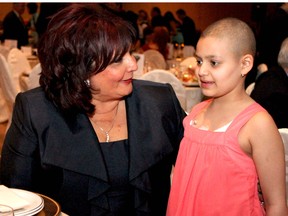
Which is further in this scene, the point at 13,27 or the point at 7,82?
the point at 13,27

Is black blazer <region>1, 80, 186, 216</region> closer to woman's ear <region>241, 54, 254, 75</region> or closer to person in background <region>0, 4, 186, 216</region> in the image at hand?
person in background <region>0, 4, 186, 216</region>

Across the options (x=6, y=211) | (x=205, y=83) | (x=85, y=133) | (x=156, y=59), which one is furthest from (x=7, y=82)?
(x=6, y=211)

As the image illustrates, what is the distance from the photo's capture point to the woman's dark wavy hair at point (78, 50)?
210 cm

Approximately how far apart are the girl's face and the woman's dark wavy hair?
0.40 meters

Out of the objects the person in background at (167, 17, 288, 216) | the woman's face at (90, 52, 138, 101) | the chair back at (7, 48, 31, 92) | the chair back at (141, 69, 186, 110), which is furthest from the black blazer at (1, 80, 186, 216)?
the chair back at (7, 48, 31, 92)

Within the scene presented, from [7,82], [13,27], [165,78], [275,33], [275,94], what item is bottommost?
[13,27]

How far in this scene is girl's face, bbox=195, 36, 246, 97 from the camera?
1.81 meters

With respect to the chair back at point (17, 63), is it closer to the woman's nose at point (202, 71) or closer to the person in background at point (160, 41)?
the person in background at point (160, 41)

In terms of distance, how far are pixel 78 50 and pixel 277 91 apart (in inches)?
66.6

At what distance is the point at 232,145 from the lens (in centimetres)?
180

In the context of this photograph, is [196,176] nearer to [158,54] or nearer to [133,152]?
[133,152]

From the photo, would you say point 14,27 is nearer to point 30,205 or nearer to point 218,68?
point 218,68

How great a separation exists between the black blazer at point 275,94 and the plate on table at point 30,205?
204cm

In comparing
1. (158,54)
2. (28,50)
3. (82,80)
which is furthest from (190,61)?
(82,80)
